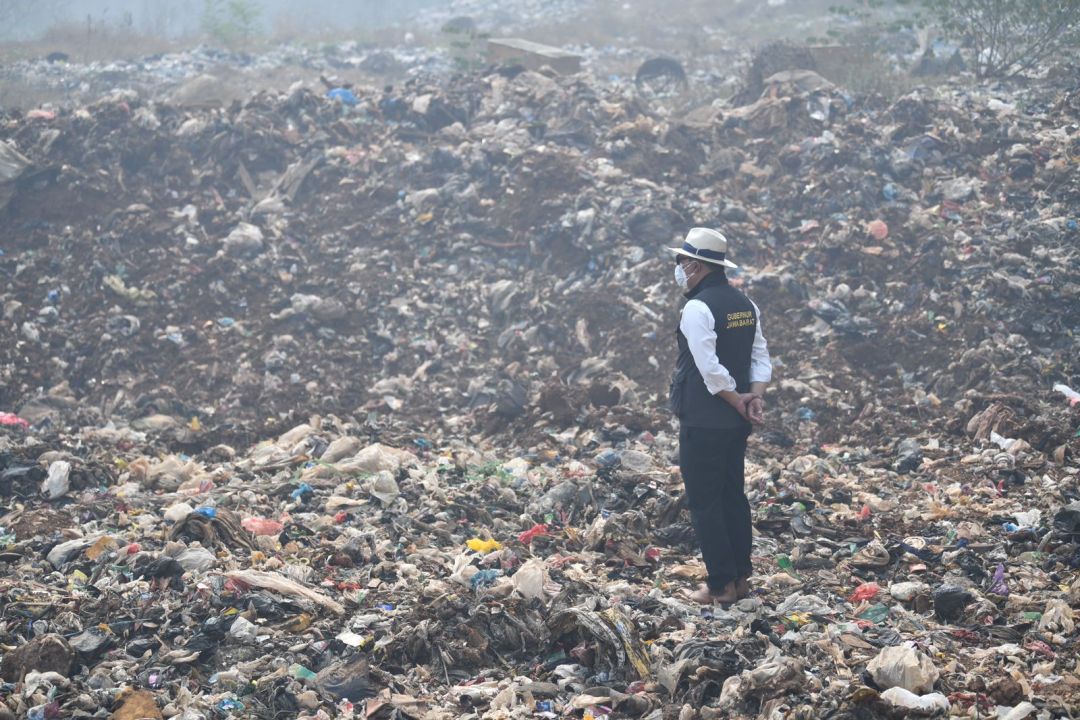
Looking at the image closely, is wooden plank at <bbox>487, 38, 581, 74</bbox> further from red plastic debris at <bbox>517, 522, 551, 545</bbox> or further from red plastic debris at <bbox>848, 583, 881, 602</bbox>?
red plastic debris at <bbox>848, 583, 881, 602</bbox>

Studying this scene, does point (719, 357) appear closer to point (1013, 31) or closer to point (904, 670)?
point (904, 670)

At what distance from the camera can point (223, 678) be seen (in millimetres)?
3244

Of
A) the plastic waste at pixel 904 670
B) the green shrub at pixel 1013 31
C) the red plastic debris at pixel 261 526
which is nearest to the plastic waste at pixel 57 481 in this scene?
the red plastic debris at pixel 261 526

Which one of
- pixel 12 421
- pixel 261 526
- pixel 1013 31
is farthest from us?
pixel 1013 31

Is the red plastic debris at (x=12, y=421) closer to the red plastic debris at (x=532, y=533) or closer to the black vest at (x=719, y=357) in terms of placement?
the red plastic debris at (x=532, y=533)

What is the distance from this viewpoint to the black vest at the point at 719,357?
386cm

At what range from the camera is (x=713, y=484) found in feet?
12.9

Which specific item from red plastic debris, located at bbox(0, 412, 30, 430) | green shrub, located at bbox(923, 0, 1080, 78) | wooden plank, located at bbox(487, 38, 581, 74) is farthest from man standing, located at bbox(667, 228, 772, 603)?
wooden plank, located at bbox(487, 38, 581, 74)

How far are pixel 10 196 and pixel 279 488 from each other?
5923 mm

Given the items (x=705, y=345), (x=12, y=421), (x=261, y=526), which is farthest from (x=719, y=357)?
(x=12, y=421)

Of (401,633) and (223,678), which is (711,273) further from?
(223,678)

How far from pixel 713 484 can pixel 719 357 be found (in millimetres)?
535

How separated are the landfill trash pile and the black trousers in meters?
0.24

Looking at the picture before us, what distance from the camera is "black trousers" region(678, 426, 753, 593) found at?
3.90 metres
